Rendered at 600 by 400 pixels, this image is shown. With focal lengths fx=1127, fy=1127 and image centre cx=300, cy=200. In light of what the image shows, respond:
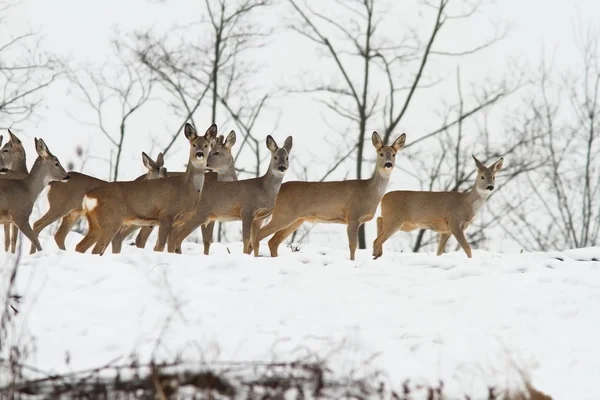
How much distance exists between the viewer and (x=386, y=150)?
1535 cm

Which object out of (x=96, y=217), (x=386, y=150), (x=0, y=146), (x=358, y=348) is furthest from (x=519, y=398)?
(x=0, y=146)

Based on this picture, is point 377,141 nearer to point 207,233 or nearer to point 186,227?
point 207,233

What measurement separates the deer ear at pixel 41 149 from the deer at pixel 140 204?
1.65m

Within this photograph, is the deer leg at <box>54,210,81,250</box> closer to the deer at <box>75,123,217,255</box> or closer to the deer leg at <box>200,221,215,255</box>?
the deer at <box>75,123,217,255</box>

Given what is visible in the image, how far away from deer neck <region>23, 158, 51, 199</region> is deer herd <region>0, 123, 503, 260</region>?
0.01 m

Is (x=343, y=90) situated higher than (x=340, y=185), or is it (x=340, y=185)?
(x=343, y=90)

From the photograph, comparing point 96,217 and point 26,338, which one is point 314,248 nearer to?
point 96,217

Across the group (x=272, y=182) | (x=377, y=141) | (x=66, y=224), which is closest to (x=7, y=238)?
(x=66, y=224)

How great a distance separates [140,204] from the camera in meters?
13.4

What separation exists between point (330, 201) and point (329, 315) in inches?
259

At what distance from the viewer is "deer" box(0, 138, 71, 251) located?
553 inches

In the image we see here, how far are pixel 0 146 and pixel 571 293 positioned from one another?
31.2 feet

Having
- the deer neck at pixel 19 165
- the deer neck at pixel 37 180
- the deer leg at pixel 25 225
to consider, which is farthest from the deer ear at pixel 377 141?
the deer neck at pixel 19 165

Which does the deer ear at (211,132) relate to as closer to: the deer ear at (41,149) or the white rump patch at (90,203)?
the white rump patch at (90,203)
